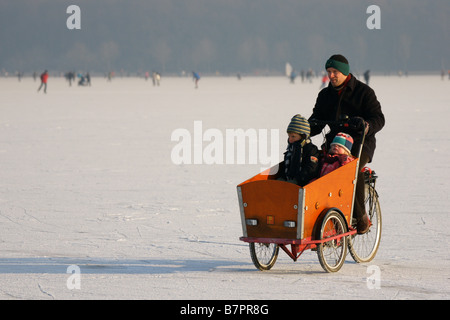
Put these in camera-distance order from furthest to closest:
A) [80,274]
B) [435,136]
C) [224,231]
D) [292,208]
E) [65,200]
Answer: [435,136]
[65,200]
[224,231]
[80,274]
[292,208]

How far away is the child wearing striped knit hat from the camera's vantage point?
6.38 metres

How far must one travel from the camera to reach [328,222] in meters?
6.27

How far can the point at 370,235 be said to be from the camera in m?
7.20

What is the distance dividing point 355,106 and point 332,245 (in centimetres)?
111

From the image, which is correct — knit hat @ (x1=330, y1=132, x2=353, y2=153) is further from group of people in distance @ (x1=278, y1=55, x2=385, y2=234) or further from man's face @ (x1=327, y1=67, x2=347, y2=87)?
man's face @ (x1=327, y1=67, x2=347, y2=87)

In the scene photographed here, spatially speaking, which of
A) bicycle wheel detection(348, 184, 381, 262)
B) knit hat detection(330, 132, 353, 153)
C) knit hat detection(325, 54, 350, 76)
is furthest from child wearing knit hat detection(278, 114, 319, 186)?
bicycle wheel detection(348, 184, 381, 262)

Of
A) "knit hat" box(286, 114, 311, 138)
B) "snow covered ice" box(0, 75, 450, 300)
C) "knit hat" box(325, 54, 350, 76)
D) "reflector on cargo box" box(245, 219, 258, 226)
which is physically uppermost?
"knit hat" box(325, 54, 350, 76)

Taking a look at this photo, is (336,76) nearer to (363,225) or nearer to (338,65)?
(338,65)

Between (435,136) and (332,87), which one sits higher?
(332,87)

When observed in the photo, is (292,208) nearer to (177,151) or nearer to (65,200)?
(65,200)

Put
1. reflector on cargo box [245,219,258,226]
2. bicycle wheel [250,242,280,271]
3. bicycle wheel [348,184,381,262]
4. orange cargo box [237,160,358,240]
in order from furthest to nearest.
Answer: bicycle wheel [348,184,381,262] < bicycle wheel [250,242,280,271] < reflector on cargo box [245,219,258,226] < orange cargo box [237,160,358,240]

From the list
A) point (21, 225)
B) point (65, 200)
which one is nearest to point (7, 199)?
point (65, 200)

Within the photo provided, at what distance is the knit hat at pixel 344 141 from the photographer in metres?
6.45
